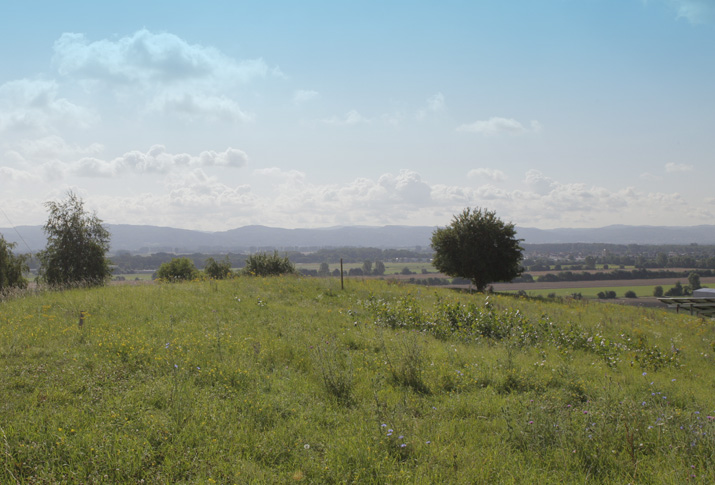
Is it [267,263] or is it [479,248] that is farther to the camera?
[267,263]

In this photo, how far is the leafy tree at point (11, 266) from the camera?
27883mm

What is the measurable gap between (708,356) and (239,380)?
44.2 feet

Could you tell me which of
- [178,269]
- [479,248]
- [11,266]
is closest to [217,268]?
[178,269]

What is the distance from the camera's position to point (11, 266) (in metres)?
29.4

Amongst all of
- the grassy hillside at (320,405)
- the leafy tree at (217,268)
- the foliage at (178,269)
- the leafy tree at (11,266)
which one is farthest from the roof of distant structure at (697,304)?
the leafy tree at (11,266)

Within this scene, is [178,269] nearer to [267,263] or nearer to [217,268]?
[217,268]

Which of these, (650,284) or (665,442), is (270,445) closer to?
(665,442)

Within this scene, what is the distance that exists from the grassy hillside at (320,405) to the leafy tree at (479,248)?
21.0m

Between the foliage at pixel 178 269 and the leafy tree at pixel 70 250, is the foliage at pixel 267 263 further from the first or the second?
the leafy tree at pixel 70 250

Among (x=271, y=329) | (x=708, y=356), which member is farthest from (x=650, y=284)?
(x=271, y=329)

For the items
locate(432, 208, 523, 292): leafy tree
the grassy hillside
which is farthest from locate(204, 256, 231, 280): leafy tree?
the grassy hillside

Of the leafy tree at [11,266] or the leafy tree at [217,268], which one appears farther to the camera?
the leafy tree at [217,268]

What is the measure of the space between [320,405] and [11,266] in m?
34.4

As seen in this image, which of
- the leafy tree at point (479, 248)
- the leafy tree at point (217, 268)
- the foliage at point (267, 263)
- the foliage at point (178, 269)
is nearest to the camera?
the leafy tree at point (479, 248)
